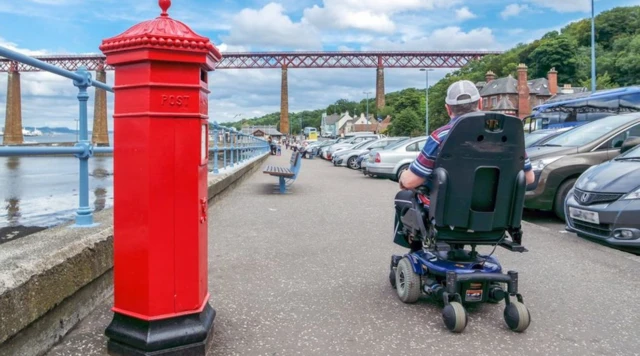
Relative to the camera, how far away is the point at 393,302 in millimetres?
3809

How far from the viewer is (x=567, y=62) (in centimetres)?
8588

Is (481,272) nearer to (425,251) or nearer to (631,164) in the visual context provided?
(425,251)

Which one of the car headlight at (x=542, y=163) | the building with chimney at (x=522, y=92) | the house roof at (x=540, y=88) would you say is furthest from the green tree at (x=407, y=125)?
the car headlight at (x=542, y=163)

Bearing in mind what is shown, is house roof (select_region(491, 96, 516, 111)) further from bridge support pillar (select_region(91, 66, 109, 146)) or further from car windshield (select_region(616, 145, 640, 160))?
car windshield (select_region(616, 145, 640, 160))

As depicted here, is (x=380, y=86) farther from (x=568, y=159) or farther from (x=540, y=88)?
(x=568, y=159)

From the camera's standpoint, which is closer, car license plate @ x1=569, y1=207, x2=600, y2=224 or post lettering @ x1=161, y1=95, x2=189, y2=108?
post lettering @ x1=161, y1=95, x2=189, y2=108

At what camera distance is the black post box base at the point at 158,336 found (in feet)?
8.62

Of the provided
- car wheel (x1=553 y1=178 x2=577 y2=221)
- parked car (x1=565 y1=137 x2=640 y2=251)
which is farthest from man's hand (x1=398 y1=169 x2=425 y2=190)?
car wheel (x1=553 y1=178 x2=577 y2=221)

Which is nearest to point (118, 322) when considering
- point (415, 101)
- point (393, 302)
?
point (393, 302)

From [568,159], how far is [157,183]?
7.11 m

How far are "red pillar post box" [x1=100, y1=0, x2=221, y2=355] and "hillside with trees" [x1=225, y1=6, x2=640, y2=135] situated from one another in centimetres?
7124

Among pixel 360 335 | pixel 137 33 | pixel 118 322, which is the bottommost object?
pixel 360 335

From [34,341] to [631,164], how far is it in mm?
6388

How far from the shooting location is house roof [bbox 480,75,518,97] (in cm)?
7888
